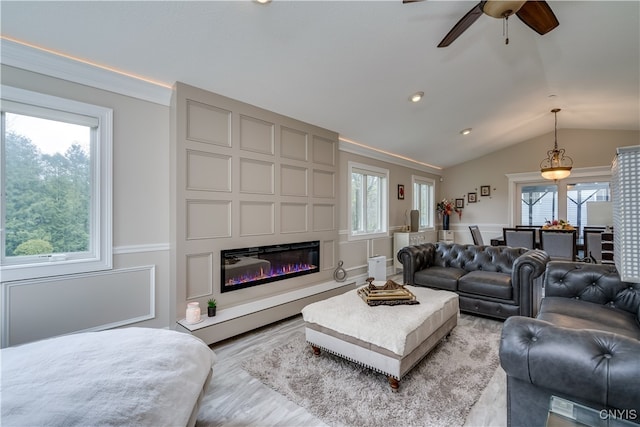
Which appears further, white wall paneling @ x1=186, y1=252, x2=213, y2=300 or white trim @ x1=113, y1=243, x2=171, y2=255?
white wall paneling @ x1=186, y1=252, x2=213, y2=300

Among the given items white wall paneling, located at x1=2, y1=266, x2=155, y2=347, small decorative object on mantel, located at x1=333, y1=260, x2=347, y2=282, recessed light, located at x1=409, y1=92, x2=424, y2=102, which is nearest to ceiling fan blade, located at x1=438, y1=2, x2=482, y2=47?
recessed light, located at x1=409, y1=92, x2=424, y2=102

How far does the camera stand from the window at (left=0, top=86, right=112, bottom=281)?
2260mm

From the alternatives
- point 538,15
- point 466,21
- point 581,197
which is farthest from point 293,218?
point 581,197

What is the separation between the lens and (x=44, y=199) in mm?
2422

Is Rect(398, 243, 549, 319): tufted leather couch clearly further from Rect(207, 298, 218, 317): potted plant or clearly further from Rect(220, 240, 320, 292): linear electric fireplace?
Rect(207, 298, 218, 317): potted plant

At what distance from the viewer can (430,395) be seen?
204 cm

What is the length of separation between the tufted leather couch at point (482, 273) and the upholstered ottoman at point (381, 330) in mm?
955

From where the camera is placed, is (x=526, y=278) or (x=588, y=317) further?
(x=526, y=278)

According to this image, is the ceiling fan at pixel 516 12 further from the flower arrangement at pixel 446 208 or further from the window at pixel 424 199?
the flower arrangement at pixel 446 208

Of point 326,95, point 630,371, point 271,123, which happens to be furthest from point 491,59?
point 630,371

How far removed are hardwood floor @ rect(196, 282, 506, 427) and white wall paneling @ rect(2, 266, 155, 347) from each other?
1.08 metres

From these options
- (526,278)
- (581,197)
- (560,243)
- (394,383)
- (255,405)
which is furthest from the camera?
(581,197)

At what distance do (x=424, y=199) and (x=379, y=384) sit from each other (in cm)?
617

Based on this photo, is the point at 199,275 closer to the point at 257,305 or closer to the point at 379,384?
the point at 257,305
